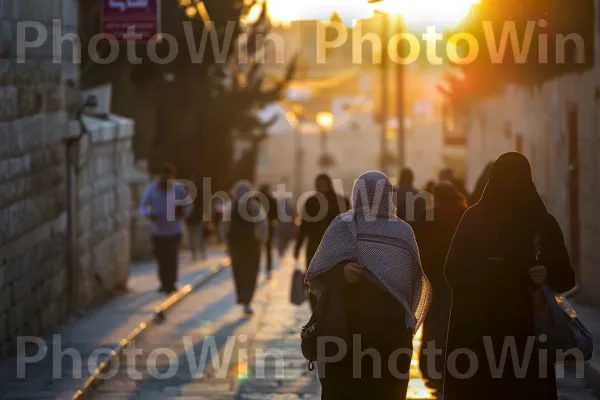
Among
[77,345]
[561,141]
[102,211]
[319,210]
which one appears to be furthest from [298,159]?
[77,345]

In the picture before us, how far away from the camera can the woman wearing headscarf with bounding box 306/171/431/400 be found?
723cm

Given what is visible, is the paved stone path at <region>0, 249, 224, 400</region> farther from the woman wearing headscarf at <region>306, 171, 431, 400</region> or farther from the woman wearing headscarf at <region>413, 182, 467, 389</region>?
the woman wearing headscarf at <region>306, 171, 431, 400</region>

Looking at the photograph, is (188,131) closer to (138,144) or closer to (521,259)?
(138,144)

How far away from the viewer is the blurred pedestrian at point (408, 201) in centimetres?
1161

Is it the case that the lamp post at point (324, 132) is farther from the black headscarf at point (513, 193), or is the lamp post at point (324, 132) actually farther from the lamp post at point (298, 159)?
the black headscarf at point (513, 193)

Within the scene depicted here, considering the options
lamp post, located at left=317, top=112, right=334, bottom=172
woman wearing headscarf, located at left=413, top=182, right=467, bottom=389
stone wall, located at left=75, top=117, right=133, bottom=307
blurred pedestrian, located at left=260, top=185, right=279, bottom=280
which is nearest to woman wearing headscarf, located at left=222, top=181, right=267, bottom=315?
stone wall, located at left=75, top=117, right=133, bottom=307

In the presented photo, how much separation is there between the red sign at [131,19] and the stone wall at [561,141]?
5.15m

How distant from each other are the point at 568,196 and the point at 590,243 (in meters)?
2.42

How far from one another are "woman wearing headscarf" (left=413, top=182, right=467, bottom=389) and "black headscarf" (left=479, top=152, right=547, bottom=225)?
11.3 feet

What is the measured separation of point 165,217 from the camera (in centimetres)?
1748

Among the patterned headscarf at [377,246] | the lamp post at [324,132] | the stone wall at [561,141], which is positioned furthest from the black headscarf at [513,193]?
the lamp post at [324,132]

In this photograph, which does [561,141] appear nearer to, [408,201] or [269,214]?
[269,214]

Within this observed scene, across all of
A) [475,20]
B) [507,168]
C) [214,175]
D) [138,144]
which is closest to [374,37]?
[214,175]

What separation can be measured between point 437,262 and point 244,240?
21.3 feet
